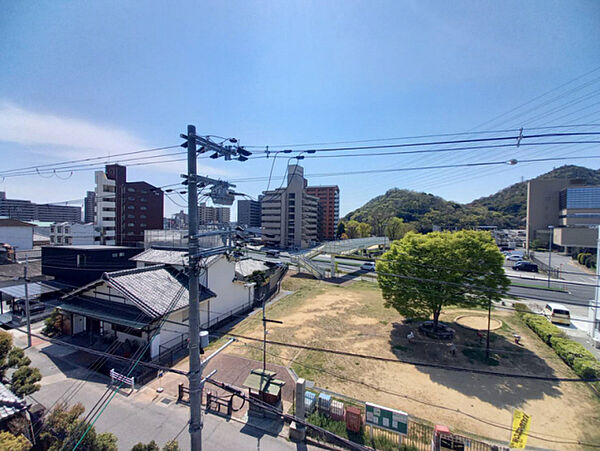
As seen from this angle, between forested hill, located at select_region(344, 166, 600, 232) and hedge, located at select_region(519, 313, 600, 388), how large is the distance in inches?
2826

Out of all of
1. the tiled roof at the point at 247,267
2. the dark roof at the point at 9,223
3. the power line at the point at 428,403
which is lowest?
the power line at the point at 428,403

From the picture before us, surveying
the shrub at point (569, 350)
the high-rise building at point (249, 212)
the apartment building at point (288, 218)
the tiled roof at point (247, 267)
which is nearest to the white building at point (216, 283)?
the tiled roof at point (247, 267)

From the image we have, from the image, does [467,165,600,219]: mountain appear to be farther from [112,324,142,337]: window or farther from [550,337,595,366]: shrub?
[112,324,142,337]: window

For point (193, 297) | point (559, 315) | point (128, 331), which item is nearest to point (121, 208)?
point (128, 331)

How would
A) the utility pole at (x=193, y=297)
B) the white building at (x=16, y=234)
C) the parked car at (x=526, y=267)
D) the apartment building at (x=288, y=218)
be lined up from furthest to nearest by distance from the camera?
the apartment building at (x=288, y=218) < the parked car at (x=526, y=267) < the white building at (x=16, y=234) < the utility pole at (x=193, y=297)

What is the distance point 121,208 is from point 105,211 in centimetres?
Answer: 267

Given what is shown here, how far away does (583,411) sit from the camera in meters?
11.6

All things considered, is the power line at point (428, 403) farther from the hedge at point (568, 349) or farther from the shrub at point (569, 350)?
the shrub at point (569, 350)

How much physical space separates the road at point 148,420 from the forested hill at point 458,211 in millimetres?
89369

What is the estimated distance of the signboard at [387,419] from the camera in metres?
9.80

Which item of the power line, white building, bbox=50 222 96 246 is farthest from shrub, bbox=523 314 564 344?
white building, bbox=50 222 96 246

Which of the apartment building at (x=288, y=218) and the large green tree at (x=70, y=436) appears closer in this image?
the large green tree at (x=70, y=436)

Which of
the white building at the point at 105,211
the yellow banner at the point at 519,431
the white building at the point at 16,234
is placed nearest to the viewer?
the yellow banner at the point at 519,431

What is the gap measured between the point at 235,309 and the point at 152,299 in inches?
351
